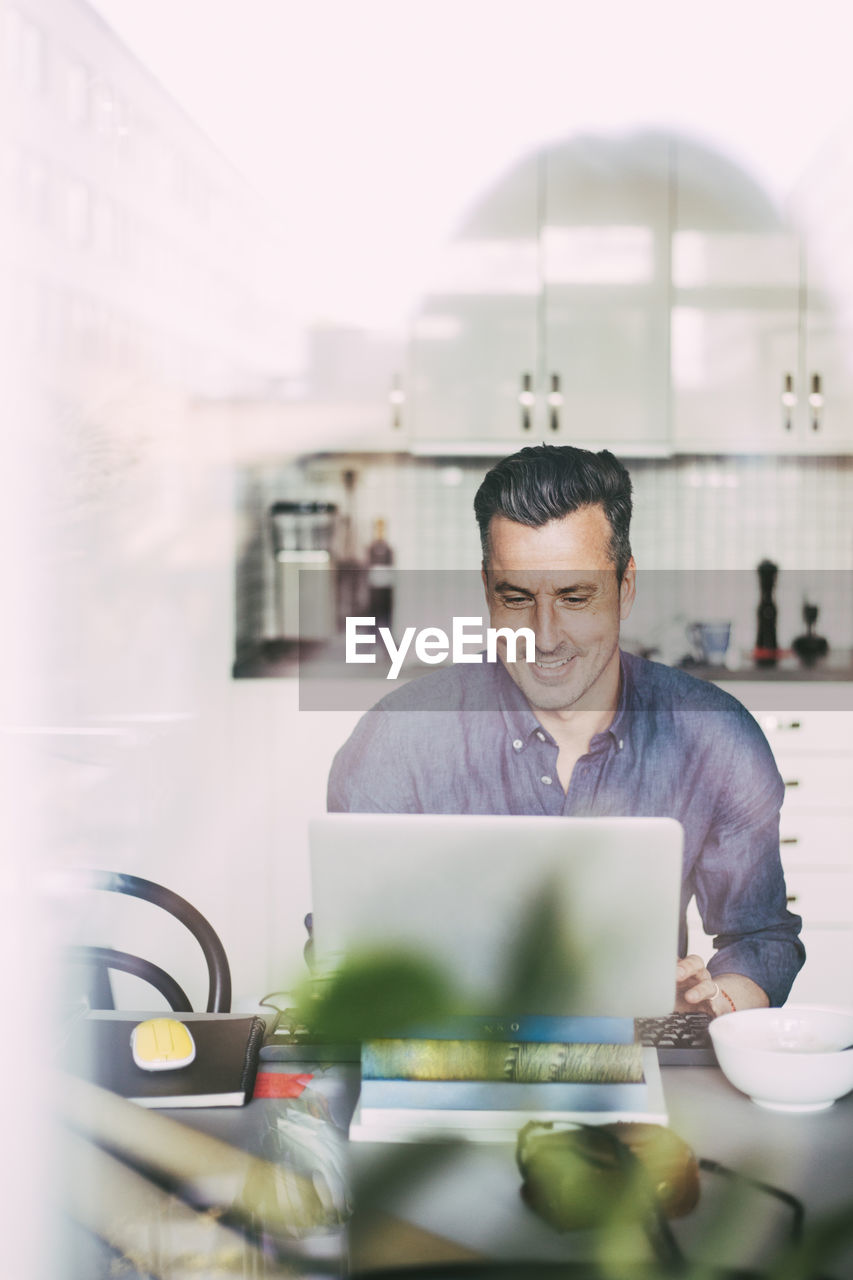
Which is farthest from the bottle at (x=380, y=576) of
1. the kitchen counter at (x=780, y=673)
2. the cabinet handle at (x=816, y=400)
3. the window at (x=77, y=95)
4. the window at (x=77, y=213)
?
the window at (x=77, y=95)

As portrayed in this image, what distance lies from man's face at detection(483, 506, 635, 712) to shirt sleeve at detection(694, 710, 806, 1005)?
204 mm

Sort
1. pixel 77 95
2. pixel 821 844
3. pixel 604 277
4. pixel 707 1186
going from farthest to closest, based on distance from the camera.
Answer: pixel 604 277 < pixel 821 844 < pixel 77 95 < pixel 707 1186

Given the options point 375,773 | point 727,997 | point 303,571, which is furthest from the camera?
point 303,571

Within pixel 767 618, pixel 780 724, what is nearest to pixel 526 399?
pixel 767 618

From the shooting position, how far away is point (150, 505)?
190cm

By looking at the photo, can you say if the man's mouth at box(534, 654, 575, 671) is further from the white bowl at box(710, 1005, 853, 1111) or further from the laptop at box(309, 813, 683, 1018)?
the laptop at box(309, 813, 683, 1018)

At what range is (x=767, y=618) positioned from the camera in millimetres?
2814

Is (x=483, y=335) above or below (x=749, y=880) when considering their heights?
above

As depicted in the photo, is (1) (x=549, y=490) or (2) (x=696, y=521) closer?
(1) (x=549, y=490)

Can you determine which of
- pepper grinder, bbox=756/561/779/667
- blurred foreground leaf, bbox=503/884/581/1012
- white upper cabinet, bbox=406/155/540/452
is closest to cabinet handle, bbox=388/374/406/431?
white upper cabinet, bbox=406/155/540/452

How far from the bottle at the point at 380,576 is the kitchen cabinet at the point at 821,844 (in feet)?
3.19

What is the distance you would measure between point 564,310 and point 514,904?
2.50m

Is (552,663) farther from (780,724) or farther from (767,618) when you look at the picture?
(767,618)

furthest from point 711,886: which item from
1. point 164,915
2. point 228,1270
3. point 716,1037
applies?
point 228,1270
